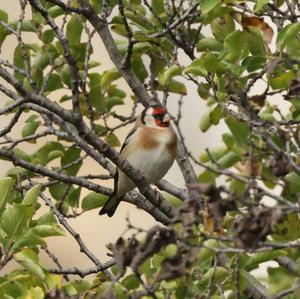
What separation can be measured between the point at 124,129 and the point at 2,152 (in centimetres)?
566

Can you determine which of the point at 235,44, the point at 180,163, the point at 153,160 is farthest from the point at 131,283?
the point at 153,160

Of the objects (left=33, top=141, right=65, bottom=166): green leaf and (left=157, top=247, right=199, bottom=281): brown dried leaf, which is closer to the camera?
(left=157, top=247, right=199, bottom=281): brown dried leaf

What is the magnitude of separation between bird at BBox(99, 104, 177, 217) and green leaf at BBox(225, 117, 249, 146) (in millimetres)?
1534

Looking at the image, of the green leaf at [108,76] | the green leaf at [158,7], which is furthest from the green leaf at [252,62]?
the green leaf at [108,76]

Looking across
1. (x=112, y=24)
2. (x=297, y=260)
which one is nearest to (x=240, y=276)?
(x=297, y=260)

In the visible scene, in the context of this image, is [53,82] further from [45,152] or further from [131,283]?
[131,283]

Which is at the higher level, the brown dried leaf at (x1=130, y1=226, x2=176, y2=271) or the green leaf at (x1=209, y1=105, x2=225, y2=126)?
the green leaf at (x1=209, y1=105, x2=225, y2=126)

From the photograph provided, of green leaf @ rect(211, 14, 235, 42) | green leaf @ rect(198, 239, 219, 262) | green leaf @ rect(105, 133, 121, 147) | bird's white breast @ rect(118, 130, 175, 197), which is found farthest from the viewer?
bird's white breast @ rect(118, 130, 175, 197)

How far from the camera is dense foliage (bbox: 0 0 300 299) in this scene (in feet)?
7.42

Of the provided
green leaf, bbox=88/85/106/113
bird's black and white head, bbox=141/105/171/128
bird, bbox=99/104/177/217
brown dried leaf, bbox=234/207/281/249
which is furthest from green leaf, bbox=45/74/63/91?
brown dried leaf, bbox=234/207/281/249

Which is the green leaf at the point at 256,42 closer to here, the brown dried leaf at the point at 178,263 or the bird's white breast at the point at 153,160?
the bird's white breast at the point at 153,160

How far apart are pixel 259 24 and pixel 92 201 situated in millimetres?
1025

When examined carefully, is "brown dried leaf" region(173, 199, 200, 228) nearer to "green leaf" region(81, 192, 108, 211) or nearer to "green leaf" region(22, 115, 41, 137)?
"green leaf" region(81, 192, 108, 211)

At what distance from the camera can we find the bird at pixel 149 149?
188 inches
